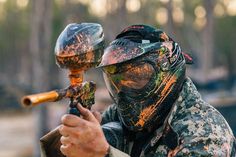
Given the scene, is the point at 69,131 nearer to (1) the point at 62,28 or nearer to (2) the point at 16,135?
(2) the point at 16,135

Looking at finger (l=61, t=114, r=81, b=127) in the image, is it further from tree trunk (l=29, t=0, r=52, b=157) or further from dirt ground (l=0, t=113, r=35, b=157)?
dirt ground (l=0, t=113, r=35, b=157)

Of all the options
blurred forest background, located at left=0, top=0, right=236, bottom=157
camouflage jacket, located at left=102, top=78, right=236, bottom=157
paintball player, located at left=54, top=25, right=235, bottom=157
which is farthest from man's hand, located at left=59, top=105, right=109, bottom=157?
blurred forest background, located at left=0, top=0, right=236, bottom=157

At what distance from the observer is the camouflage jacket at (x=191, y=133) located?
7.27 feet

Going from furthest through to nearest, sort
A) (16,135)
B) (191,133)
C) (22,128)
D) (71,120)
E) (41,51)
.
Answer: (22,128), (16,135), (41,51), (191,133), (71,120)

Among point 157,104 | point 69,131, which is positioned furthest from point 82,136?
point 157,104

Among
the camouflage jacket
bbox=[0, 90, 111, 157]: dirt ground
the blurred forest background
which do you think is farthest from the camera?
bbox=[0, 90, 111, 157]: dirt ground

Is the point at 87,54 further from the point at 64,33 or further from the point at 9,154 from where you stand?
the point at 9,154

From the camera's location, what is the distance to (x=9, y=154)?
19.8 metres

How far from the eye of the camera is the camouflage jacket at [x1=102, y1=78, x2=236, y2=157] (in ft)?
7.27

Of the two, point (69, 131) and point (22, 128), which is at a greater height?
point (69, 131)

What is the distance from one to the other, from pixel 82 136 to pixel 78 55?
0.97 feet

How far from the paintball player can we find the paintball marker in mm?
306

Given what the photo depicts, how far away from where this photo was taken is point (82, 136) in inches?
72.5

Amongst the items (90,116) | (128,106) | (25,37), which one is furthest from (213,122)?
(25,37)
